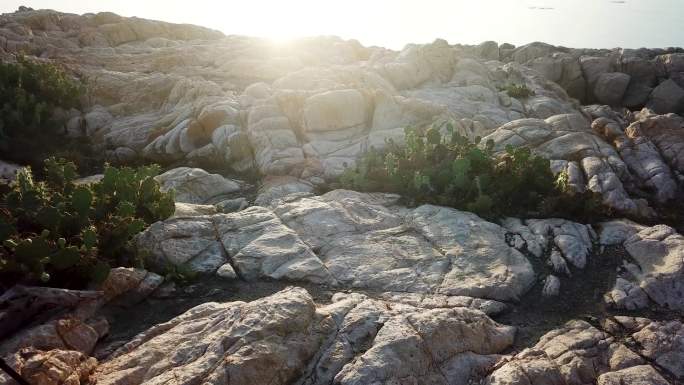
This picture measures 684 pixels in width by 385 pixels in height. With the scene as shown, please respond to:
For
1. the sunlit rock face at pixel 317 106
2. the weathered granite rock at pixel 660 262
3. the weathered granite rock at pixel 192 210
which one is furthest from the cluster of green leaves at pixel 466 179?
the weathered granite rock at pixel 192 210

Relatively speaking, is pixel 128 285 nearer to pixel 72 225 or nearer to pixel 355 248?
pixel 72 225

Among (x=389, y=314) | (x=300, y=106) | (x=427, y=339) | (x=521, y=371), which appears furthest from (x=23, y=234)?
(x=300, y=106)

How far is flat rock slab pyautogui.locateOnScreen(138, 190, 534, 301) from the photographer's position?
32.5ft

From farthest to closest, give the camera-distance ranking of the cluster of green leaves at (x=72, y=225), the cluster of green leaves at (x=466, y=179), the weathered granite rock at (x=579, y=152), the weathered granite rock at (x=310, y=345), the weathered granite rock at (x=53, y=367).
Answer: the weathered granite rock at (x=579, y=152), the cluster of green leaves at (x=466, y=179), the cluster of green leaves at (x=72, y=225), the weathered granite rock at (x=310, y=345), the weathered granite rock at (x=53, y=367)

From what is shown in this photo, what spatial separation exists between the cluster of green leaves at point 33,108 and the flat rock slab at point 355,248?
37.7ft

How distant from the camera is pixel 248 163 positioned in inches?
730

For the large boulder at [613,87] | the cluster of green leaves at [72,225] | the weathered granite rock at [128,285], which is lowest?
the weathered granite rock at [128,285]

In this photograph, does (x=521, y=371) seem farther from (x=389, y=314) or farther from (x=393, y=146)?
(x=393, y=146)

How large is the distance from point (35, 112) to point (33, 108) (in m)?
0.46

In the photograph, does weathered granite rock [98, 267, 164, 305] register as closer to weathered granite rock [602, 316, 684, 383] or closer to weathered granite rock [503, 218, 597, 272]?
weathered granite rock [503, 218, 597, 272]

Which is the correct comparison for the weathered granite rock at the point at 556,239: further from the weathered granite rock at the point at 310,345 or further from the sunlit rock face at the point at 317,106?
the weathered granite rock at the point at 310,345

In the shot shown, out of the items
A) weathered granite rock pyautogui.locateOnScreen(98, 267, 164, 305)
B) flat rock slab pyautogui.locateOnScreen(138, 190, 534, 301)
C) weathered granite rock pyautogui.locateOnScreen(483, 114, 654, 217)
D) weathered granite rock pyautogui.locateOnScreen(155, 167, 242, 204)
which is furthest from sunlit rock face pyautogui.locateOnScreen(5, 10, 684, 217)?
weathered granite rock pyautogui.locateOnScreen(98, 267, 164, 305)

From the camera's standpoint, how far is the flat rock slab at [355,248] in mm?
9914

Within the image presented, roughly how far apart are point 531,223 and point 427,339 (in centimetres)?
606
